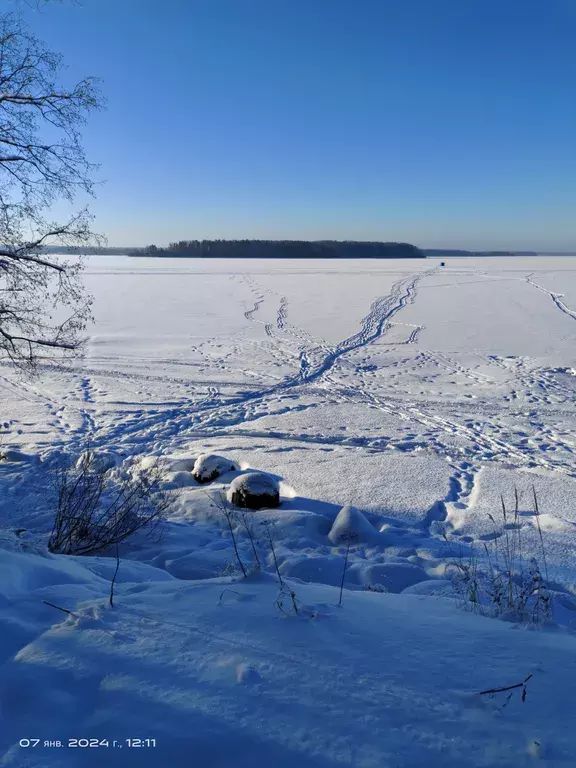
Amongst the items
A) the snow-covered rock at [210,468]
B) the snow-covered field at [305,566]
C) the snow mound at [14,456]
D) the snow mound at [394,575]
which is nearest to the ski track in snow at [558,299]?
the snow-covered field at [305,566]

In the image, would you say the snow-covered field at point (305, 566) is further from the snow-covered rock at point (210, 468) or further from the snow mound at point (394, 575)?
the snow-covered rock at point (210, 468)

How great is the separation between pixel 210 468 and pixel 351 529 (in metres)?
2.79

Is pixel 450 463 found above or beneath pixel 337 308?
beneath

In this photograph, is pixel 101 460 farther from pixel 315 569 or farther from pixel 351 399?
pixel 351 399

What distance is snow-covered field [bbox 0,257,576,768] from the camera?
1.73 m

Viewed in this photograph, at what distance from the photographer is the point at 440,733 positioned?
5.70 ft

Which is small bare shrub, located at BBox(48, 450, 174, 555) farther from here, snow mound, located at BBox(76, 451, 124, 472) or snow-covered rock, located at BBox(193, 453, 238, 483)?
snow-covered rock, located at BBox(193, 453, 238, 483)

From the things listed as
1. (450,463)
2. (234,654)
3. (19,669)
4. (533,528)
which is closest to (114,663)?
(19,669)

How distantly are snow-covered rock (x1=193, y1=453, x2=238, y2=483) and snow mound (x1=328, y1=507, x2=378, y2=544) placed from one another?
2435 mm

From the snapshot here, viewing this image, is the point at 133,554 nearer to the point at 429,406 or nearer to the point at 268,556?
the point at 268,556

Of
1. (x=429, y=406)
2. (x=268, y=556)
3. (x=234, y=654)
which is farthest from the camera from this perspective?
(x=429, y=406)

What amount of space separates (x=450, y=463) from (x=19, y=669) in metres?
7.17

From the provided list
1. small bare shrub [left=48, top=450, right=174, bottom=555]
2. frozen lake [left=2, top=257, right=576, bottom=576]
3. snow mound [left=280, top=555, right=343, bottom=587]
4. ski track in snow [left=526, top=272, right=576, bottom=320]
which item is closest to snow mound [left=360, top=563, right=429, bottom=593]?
snow mound [left=280, top=555, right=343, bottom=587]

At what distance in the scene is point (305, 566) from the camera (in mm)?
4621
